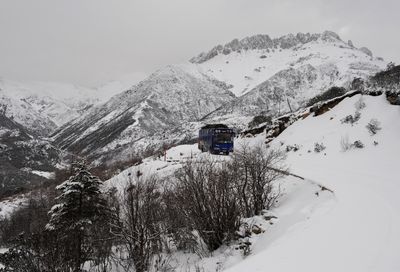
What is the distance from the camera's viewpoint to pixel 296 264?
8344 millimetres

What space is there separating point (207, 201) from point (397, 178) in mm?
8596

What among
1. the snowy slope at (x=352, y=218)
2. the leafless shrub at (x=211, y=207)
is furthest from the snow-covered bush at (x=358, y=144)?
the leafless shrub at (x=211, y=207)

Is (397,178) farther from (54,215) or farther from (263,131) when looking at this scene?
(263,131)

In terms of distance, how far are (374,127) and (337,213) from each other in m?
14.1

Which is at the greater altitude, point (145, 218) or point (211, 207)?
point (211, 207)

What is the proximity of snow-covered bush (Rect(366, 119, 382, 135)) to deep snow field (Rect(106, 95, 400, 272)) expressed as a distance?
0.91 feet

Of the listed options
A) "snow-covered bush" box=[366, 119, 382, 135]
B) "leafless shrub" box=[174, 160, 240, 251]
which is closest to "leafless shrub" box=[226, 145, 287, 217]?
"leafless shrub" box=[174, 160, 240, 251]

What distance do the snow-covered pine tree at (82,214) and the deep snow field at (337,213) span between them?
4.71 meters

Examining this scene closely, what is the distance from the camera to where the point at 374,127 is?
76.8 ft

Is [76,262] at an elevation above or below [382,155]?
below

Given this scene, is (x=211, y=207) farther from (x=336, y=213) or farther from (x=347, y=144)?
(x=347, y=144)

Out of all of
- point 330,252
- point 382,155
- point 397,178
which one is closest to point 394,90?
point 382,155

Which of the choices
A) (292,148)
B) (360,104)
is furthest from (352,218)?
(292,148)

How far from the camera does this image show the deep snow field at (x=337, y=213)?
27.9 ft
